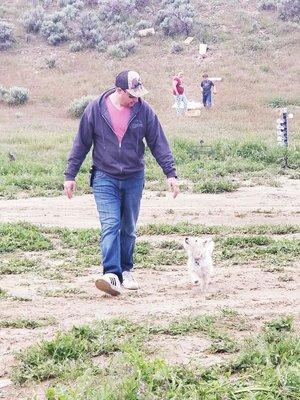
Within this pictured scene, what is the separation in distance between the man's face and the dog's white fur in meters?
1.51

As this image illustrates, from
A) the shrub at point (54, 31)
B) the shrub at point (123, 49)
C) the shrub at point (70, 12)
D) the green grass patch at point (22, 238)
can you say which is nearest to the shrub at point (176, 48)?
the shrub at point (123, 49)

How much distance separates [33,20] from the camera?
37406 mm

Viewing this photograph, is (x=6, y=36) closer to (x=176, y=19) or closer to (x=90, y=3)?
(x=90, y=3)

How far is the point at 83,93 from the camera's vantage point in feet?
95.1

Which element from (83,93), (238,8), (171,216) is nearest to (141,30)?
(238,8)

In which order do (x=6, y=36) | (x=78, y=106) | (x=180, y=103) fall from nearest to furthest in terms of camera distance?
(x=180, y=103)
(x=78, y=106)
(x=6, y=36)

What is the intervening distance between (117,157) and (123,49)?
94.8 ft

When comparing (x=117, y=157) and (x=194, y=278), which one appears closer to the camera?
(x=117, y=157)

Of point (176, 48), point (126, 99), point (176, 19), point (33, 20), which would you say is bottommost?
point (126, 99)

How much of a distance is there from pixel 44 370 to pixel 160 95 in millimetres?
24533

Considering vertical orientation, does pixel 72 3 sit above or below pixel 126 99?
above

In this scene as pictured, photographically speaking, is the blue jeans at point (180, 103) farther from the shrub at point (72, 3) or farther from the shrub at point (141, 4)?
the shrub at point (72, 3)

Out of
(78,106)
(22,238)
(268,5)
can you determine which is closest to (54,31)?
(268,5)

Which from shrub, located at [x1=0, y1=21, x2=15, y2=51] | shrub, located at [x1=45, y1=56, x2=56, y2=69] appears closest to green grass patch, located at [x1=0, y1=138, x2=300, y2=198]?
shrub, located at [x1=45, y1=56, x2=56, y2=69]
